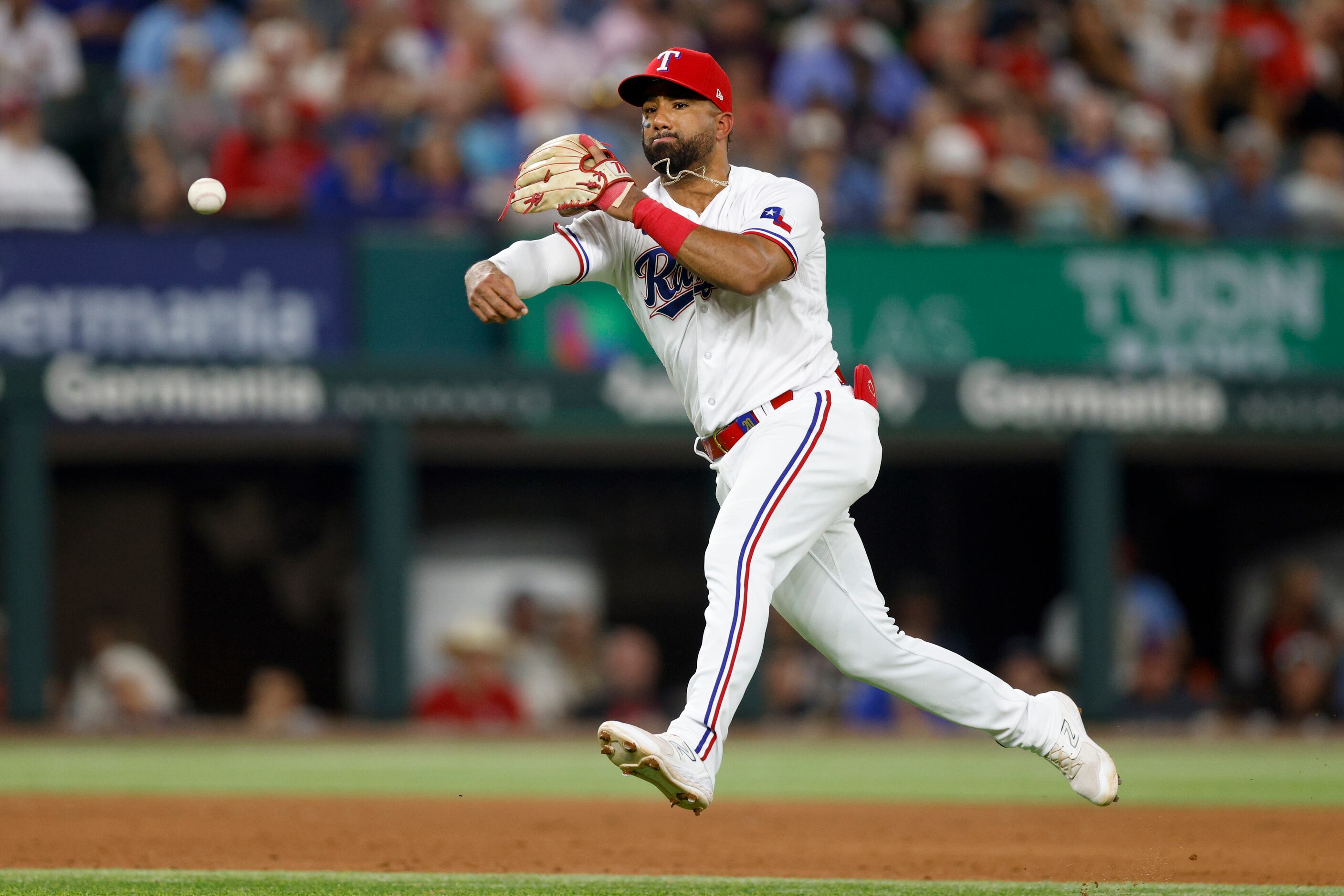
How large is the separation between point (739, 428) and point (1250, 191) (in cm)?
900

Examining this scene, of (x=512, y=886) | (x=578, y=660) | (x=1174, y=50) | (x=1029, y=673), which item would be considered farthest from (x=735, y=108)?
(x=512, y=886)

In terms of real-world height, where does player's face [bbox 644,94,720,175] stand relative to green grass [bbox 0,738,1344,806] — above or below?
above

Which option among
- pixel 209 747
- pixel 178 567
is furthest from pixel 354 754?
pixel 178 567

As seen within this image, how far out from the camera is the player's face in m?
4.55

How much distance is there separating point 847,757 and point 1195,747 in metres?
2.05

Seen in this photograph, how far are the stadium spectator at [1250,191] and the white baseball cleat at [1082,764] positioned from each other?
7.63m

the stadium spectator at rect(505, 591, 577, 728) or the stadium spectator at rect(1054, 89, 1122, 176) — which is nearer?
the stadium spectator at rect(505, 591, 577, 728)

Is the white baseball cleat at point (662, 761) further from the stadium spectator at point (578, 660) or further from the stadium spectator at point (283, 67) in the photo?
the stadium spectator at point (283, 67)

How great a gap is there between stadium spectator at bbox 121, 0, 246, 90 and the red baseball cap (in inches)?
291

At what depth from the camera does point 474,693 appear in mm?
10484

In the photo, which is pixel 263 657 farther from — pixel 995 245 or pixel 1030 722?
pixel 1030 722

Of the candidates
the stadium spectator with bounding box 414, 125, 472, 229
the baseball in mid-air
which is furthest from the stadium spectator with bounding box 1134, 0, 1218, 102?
the baseball in mid-air

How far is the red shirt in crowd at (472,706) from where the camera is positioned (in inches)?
411

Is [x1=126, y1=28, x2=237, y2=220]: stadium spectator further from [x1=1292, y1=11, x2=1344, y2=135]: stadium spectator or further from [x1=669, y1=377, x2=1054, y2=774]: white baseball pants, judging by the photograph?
[x1=1292, y1=11, x2=1344, y2=135]: stadium spectator
